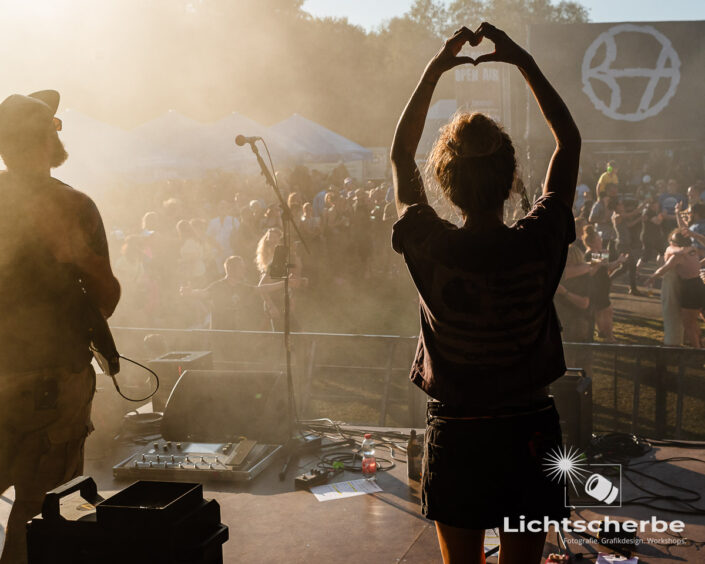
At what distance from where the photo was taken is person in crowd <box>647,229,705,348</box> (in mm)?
7625

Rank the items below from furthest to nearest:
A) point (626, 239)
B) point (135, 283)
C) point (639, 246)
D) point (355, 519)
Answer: point (639, 246), point (626, 239), point (135, 283), point (355, 519)

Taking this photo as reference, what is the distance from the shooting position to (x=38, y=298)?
2639mm

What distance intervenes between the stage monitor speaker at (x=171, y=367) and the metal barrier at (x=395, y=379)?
61 centimetres

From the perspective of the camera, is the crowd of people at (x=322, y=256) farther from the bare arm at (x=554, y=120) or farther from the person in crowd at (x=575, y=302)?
the bare arm at (x=554, y=120)

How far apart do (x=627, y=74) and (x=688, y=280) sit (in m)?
5.99

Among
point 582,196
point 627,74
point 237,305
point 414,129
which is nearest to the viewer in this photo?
point 414,129

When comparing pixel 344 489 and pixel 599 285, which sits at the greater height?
pixel 599 285

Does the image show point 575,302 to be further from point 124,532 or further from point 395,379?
point 124,532

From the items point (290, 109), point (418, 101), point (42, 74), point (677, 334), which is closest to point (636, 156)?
point (290, 109)

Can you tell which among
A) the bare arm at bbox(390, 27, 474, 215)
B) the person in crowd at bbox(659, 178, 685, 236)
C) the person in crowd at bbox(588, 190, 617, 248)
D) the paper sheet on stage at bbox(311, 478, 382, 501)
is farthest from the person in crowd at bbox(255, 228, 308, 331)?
the person in crowd at bbox(659, 178, 685, 236)

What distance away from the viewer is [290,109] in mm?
31016

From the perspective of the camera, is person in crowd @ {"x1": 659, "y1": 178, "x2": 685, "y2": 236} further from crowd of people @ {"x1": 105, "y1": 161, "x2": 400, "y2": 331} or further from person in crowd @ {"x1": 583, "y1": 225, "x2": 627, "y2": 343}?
person in crowd @ {"x1": 583, "y1": 225, "x2": 627, "y2": 343}

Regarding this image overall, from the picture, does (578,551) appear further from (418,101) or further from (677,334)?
(677,334)

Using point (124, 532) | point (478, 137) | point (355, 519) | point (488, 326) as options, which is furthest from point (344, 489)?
point (478, 137)
